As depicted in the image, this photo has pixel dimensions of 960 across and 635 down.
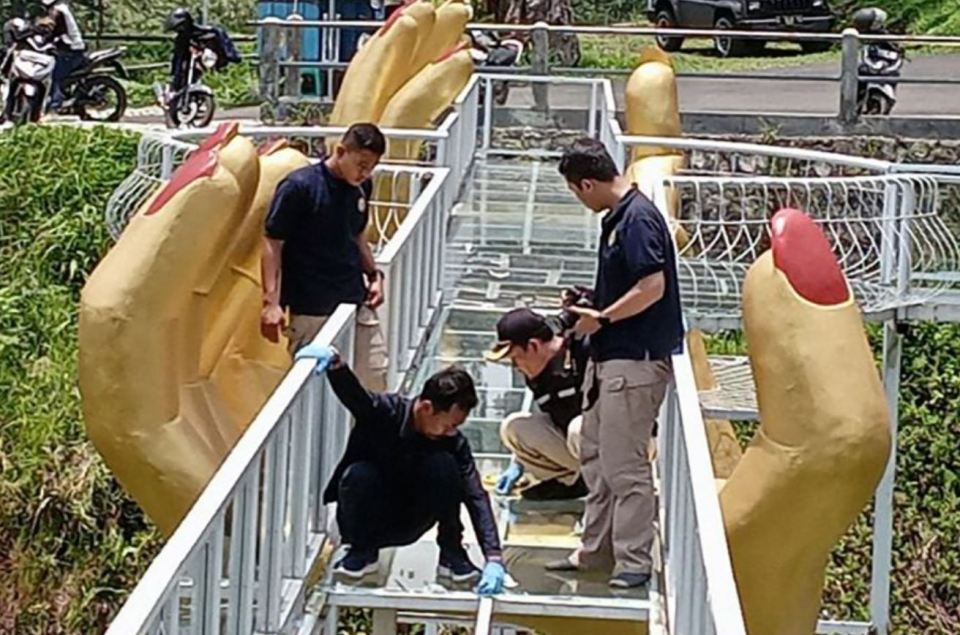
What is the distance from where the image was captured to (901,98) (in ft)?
66.4

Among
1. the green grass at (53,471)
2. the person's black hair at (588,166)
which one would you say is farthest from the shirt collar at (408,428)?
the green grass at (53,471)

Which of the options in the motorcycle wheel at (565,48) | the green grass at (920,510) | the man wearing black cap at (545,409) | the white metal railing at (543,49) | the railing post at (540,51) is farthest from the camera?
the motorcycle wheel at (565,48)

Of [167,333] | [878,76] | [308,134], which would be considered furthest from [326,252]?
[878,76]

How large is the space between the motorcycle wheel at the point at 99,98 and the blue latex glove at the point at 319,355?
13215mm

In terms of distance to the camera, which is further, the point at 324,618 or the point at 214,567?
the point at 324,618

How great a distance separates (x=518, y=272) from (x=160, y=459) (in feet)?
12.2

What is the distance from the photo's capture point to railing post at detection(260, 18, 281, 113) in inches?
623

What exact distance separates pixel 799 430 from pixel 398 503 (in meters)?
1.33

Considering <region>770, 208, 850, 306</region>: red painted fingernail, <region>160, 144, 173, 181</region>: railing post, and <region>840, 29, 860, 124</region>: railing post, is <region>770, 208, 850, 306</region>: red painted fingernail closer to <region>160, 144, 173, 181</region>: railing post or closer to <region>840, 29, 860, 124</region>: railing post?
<region>160, 144, 173, 181</region>: railing post

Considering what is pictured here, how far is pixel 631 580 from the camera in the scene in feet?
19.5

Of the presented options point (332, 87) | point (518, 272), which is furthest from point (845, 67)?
point (518, 272)

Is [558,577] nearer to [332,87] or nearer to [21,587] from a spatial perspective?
[21,587]

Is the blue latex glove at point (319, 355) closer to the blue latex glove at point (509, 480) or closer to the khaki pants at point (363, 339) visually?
the khaki pants at point (363, 339)

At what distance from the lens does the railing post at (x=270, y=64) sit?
15836 millimetres
